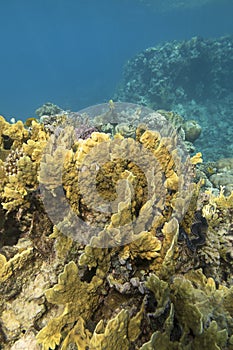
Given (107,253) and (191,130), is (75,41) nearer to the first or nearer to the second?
(191,130)

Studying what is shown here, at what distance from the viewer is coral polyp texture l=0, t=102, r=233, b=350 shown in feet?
5.59

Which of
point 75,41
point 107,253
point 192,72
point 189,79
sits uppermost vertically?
point 75,41

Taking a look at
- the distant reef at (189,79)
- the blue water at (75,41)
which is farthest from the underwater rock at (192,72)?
the blue water at (75,41)

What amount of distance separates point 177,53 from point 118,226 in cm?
A: 2584

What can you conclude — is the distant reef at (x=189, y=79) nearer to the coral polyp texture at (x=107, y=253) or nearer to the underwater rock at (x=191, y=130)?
the underwater rock at (x=191, y=130)

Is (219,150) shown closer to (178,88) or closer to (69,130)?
(178,88)

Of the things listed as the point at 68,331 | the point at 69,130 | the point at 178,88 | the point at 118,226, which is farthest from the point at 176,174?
the point at 178,88

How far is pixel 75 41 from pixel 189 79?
180859 millimetres

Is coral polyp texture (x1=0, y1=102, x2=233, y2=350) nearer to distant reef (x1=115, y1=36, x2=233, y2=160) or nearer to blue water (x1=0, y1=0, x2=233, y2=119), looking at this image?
distant reef (x1=115, y1=36, x2=233, y2=160)

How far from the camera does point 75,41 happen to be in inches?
7170

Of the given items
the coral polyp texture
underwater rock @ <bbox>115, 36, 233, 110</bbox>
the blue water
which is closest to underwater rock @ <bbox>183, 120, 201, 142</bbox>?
the coral polyp texture

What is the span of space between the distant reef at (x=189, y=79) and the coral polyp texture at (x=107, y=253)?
66.5ft

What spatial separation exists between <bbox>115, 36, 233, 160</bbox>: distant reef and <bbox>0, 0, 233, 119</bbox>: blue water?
1822 centimetres

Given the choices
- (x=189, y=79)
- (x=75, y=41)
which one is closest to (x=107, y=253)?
(x=189, y=79)
